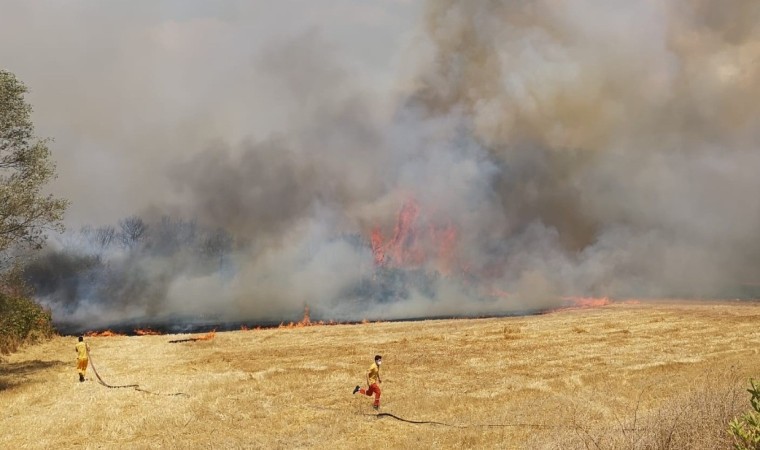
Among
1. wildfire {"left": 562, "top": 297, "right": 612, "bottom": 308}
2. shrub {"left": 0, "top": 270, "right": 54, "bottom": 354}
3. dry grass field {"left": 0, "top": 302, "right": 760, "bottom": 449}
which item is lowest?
dry grass field {"left": 0, "top": 302, "right": 760, "bottom": 449}

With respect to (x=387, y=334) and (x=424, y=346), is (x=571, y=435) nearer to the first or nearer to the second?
(x=424, y=346)

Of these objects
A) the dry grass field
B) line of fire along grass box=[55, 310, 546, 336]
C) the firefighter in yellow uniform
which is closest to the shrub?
the dry grass field

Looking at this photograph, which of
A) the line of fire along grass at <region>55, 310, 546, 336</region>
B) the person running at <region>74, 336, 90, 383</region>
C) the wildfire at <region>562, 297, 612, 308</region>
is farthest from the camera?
the wildfire at <region>562, 297, 612, 308</region>

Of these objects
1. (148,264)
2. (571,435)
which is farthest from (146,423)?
(148,264)

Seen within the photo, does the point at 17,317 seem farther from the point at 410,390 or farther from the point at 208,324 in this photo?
the point at 208,324

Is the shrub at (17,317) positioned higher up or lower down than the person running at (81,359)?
higher up

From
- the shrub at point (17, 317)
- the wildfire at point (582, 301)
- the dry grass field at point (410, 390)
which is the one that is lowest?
the dry grass field at point (410, 390)

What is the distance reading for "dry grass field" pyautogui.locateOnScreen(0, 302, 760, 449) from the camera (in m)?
16.0

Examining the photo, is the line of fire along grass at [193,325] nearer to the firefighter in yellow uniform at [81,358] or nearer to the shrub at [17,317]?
the shrub at [17,317]

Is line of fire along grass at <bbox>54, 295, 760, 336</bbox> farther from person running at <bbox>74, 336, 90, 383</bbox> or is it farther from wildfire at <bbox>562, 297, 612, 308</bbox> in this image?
person running at <bbox>74, 336, 90, 383</bbox>

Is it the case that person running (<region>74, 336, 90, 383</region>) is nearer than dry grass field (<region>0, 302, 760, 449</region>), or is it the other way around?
dry grass field (<region>0, 302, 760, 449</region>)

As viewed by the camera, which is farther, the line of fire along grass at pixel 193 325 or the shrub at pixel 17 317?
the line of fire along grass at pixel 193 325

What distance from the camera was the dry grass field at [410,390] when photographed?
15953 millimetres

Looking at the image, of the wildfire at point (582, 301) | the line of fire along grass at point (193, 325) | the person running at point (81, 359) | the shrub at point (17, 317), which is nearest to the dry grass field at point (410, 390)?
the person running at point (81, 359)
